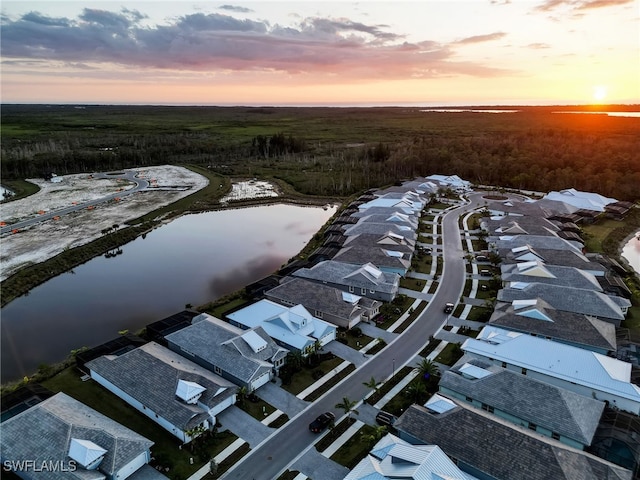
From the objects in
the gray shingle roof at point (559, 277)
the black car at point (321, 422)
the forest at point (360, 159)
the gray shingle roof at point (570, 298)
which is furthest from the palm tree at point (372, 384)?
the forest at point (360, 159)

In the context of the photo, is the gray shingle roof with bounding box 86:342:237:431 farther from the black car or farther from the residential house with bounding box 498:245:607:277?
the residential house with bounding box 498:245:607:277

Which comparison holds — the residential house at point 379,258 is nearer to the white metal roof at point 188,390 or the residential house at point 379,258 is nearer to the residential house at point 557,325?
the residential house at point 557,325

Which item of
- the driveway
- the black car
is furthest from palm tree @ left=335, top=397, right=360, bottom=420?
the driveway

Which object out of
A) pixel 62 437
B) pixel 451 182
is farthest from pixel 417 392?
pixel 451 182

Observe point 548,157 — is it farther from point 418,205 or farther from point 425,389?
point 425,389

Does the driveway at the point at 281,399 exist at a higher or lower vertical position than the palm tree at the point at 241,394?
lower

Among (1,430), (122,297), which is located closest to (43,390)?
(1,430)

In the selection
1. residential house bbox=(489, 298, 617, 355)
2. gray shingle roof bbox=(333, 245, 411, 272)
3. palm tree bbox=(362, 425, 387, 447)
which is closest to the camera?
palm tree bbox=(362, 425, 387, 447)

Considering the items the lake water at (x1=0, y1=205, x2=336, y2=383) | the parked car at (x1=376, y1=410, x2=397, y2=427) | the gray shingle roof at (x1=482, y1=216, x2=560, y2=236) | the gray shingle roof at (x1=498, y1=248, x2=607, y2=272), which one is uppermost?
the gray shingle roof at (x1=482, y1=216, x2=560, y2=236)
